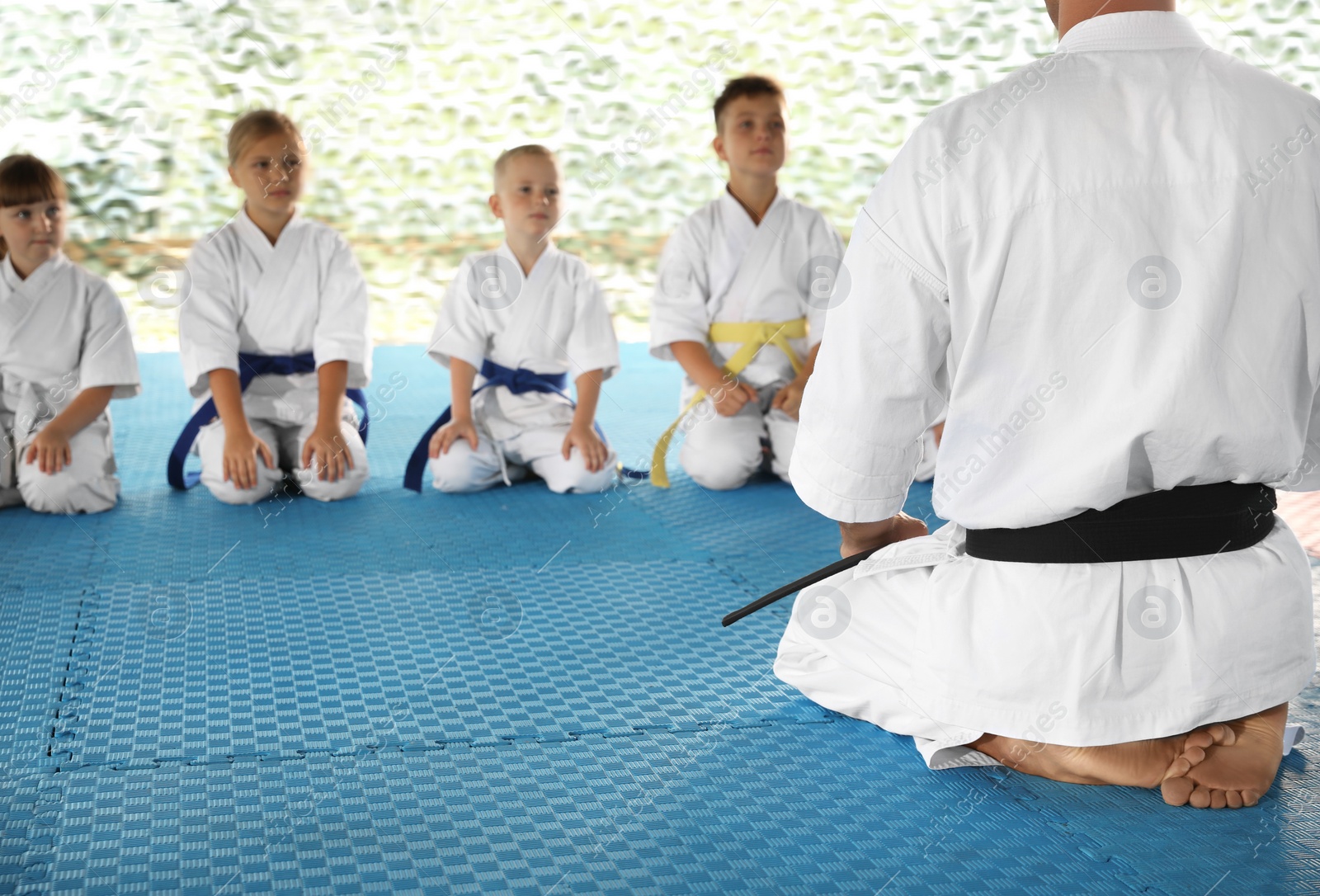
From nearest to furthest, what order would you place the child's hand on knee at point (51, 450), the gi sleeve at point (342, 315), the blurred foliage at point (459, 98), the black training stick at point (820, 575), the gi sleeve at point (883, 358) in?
the gi sleeve at point (883, 358) → the black training stick at point (820, 575) → the child's hand on knee at point (51, 450) → the gi sleeve at point (342, 315) → the blurred foliage at point (459, 98)

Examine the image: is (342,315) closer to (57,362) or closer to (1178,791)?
(57,362)

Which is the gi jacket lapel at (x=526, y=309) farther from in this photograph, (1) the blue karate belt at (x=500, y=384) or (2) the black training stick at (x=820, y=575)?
(2) the black training stick at (x=820, y=575)

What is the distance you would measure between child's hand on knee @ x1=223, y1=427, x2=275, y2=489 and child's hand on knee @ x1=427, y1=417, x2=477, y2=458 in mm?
512

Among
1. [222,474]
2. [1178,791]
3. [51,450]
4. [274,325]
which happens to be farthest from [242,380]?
[1178,791]

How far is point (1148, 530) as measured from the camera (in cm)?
148

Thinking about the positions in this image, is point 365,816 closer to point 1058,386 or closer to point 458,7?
point 1058,386

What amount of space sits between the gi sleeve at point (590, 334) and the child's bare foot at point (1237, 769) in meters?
2.28

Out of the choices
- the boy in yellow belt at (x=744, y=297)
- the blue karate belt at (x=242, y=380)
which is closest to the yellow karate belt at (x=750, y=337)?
the boy in yellow belt at (x=744, y=297)

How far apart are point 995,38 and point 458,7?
3.47 m

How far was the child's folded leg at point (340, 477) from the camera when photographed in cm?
323

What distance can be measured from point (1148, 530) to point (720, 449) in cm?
202

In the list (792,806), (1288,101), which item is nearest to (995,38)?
(1288,101)

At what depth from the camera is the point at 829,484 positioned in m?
1.57

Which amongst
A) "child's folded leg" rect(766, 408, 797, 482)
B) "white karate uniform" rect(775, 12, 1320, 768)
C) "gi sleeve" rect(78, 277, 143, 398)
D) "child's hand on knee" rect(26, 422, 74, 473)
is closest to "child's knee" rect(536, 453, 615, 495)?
"child's folded leg" rect(766, 408, 797, 482)
